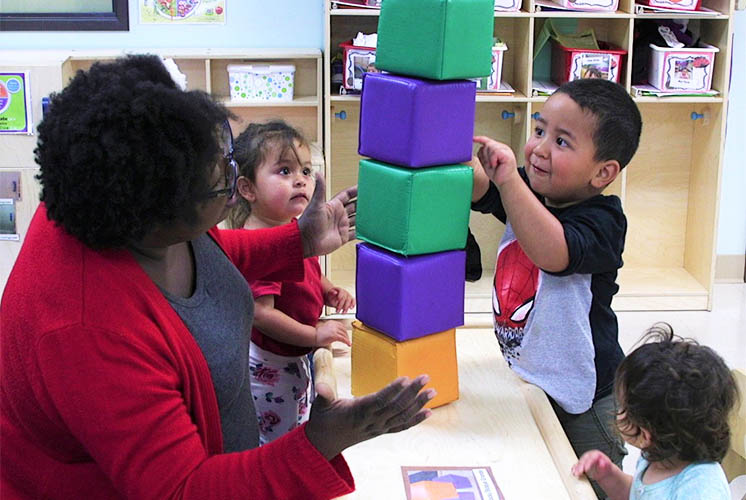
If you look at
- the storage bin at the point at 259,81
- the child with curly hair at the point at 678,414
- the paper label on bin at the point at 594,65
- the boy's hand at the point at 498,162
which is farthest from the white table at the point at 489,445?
the storage bin at the point at 259,81

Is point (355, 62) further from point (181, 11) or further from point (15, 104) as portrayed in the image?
point (15, 104)

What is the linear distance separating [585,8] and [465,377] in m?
2.58

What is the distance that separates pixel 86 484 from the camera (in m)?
1.17

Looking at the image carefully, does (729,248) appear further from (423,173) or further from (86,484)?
(86,484)

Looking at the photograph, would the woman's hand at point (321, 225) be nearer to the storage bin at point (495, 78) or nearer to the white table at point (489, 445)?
the white table at point (489, 445)

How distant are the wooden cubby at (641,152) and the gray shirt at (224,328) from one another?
269cm

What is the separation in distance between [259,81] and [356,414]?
3.27 m

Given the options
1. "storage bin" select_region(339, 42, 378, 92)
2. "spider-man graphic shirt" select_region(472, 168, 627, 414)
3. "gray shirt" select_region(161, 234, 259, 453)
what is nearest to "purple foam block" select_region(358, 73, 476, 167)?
"spider-man graphic shirt" select_region(472, 168, 627, 414)

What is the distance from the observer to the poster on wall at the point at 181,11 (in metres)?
4.36

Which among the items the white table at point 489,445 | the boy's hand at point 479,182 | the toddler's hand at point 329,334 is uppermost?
the boy's hand at point 479,182

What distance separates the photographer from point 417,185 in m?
1.59

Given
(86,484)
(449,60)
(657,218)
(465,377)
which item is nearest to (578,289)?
(465,377)

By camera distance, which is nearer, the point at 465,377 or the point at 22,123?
the point at 465,377

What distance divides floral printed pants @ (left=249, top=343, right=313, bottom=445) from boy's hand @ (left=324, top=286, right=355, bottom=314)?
0.15 metres
